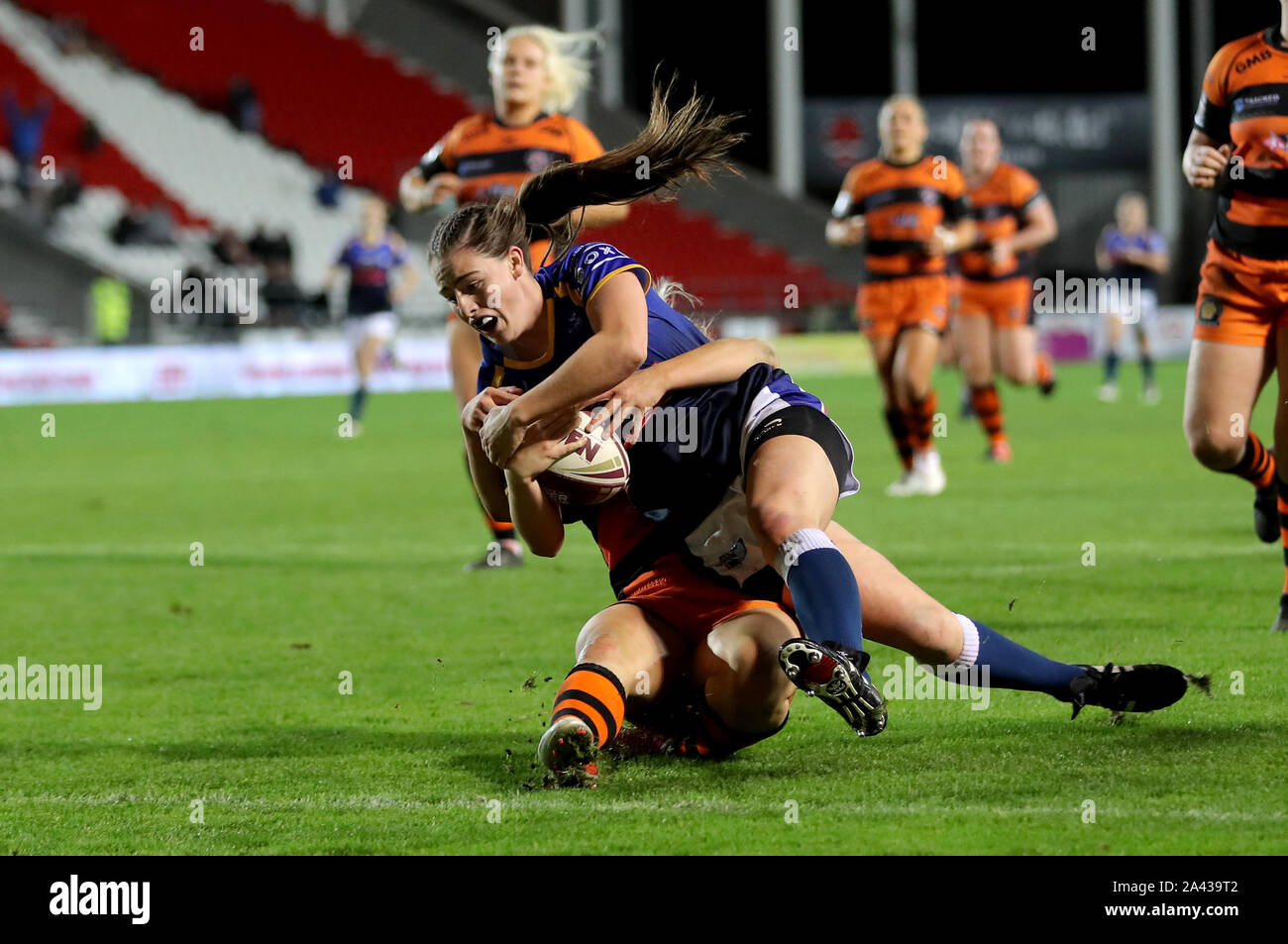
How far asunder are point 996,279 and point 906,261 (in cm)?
305

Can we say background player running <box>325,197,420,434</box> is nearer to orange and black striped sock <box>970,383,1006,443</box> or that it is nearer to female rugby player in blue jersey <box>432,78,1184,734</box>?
orange and black striped sock <box>970,383,1006,443</box>

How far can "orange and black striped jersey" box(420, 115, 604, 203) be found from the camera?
9125 millimetres

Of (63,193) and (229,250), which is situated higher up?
(63,193)

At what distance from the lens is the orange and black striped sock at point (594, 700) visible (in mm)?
4379

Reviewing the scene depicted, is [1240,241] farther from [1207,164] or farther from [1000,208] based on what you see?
[1000,208]

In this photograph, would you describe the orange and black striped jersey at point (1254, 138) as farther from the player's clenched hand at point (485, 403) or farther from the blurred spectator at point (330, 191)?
the blurred spectator at point (330, 191)

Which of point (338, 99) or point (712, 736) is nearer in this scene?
point (712, 736)

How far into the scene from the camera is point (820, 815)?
4.13m

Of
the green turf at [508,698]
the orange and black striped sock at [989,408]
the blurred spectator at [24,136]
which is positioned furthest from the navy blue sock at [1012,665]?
the blurred spectator at [24,136]

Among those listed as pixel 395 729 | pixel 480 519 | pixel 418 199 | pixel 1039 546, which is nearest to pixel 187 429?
pixel 480 519

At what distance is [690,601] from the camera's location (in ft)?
15.8

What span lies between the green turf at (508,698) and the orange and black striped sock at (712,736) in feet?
0.18

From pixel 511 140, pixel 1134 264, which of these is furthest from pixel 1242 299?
pixel 1134 264

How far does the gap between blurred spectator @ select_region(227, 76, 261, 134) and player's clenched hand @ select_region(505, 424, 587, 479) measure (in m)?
31.5
